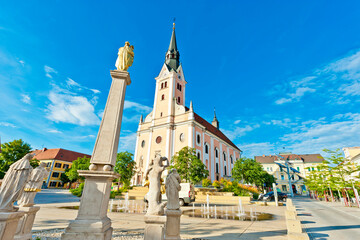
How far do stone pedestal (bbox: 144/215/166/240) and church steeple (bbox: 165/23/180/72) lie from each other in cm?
4242

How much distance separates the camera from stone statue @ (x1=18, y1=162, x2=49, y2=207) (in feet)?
16.5

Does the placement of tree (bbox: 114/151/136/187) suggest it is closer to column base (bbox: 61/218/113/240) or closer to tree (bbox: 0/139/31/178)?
tree (bbox: 0/139/31/178)

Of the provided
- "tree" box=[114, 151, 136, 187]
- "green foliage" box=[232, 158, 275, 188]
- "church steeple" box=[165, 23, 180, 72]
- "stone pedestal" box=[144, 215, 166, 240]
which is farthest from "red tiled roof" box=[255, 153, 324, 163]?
"stone pedestal" box=[144, 215, 166, 240]

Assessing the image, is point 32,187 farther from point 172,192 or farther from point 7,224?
point 172,192

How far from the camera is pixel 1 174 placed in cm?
2997

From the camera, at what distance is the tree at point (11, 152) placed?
33.0 m

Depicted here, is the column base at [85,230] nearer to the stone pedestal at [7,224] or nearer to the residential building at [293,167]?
the stone pedestal at [7,224]

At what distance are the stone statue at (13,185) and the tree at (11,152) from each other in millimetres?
40607

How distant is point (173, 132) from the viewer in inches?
1455

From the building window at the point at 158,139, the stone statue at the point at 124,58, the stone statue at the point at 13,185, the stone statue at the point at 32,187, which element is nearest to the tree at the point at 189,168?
the building window at the point at 158,139

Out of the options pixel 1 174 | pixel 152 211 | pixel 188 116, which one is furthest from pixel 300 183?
pixel 1 174

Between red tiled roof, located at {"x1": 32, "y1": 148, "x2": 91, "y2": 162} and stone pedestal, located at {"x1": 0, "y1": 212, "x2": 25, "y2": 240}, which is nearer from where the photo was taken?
stone pedestal, located at {"x1": 0, "y1": 212, "x2": 25, "y2": 240}

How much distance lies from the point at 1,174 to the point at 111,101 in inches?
1536

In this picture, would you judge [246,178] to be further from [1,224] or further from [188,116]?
[1,224]
